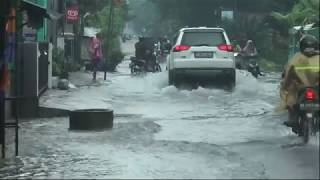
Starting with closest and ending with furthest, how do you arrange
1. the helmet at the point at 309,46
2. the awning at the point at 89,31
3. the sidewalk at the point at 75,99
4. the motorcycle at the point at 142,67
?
1. the helmet at the point at 309,46
2. the sidewalk at the point at 75,99
3. the motorcycle at the point at 142,67
4. the awning at the point at 89,31

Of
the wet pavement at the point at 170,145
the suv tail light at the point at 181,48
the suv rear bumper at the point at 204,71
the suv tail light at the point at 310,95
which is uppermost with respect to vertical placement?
the suv tail light at the point at 181,48

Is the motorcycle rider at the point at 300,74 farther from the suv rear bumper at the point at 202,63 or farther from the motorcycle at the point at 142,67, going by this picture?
the motorcycle at the point at 142,67

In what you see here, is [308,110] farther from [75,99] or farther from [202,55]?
[202,55]

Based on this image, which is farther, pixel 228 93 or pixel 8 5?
pixel 228 93

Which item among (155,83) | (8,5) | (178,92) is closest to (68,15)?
(155,83)

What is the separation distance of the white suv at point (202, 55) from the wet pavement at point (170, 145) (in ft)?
8.47

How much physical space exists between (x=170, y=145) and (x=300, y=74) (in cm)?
224

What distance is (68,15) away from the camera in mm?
37000

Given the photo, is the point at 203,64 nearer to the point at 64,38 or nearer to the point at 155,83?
the point at 155,83

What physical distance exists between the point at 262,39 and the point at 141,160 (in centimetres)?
4600

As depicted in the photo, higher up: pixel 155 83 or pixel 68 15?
pixel 68 15

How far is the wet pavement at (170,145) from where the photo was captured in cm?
899

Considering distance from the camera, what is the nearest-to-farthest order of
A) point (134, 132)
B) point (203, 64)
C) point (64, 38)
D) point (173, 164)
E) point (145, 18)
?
point (173, 164), point (134, 132), point (203, 64), point (64, 38), point (145, 18)

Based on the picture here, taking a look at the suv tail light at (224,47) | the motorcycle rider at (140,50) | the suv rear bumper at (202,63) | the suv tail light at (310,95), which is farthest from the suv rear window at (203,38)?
the motorcycle rider at (140,50)
